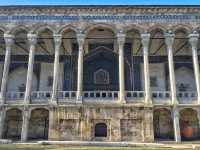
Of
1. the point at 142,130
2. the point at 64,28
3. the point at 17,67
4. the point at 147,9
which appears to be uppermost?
the point at 147,9

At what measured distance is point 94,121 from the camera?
20.8m

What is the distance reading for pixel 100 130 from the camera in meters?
21.0

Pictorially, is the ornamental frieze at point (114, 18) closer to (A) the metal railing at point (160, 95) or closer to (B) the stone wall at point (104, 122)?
(A) the metal railing at point (160, 95)

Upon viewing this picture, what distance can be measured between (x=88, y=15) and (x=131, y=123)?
30.0 ft

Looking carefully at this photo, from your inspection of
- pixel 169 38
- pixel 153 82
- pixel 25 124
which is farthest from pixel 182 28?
pixel 25 124

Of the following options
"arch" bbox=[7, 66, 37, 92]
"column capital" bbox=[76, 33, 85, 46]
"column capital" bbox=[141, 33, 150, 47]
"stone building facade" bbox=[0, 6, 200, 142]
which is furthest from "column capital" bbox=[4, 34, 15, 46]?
"column capital" bbox=[141, 33, 150, 47]

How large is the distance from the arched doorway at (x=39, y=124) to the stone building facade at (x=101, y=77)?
75 mm

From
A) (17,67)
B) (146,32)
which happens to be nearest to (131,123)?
(146,32)

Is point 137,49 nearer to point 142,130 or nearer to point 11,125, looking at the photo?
point 142,130

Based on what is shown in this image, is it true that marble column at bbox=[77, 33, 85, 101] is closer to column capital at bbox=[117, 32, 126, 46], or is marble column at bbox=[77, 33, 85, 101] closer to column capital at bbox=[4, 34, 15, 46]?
column capital at bbox=[117, 32, 126, 46]

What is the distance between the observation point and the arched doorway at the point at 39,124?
72.4ft

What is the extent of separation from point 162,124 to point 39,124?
376 inches

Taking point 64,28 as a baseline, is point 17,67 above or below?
below

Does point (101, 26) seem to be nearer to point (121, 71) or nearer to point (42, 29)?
point (121, 71)
